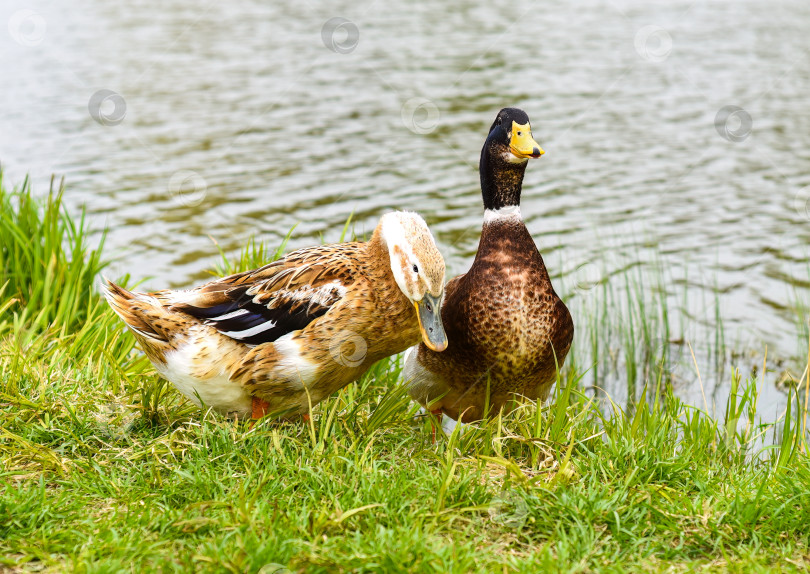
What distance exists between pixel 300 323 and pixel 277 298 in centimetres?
15

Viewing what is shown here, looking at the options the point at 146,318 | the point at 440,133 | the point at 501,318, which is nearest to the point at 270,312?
the point at 146,318

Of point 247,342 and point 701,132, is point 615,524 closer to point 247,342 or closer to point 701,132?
point 247,342

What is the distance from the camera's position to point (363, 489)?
2.99 meters

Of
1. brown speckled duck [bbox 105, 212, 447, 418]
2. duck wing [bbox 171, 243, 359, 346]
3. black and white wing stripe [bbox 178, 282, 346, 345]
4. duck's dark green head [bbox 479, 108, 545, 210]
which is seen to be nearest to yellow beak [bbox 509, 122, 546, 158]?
duck's dark green head [bbox 479, 108, 545, 210]

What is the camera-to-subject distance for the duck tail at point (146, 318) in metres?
3.53

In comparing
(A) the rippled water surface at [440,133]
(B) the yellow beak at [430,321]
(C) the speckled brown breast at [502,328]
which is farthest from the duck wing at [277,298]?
(A) the rippled water surface at [440,133]

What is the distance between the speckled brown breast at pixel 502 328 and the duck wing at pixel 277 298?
23.4 inches

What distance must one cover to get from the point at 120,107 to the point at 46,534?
9.30m

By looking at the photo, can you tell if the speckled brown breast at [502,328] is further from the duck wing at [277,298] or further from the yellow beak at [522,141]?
the duck wing at [277,298]

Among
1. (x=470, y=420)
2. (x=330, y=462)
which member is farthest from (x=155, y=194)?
(x=330, y=462)

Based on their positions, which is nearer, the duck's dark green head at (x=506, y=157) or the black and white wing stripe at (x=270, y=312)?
the black and white wing stripe at (x=270, y=312)

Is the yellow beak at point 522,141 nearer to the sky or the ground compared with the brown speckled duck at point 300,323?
nearer to the sky

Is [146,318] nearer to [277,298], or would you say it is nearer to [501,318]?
[277,298]

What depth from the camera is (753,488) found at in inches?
125
